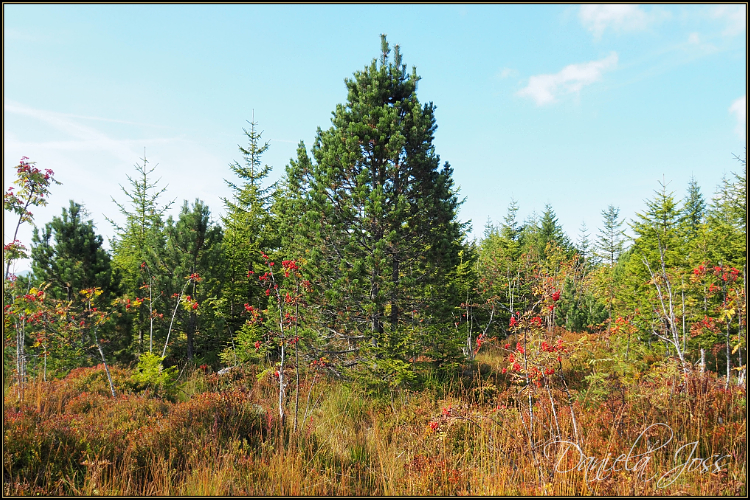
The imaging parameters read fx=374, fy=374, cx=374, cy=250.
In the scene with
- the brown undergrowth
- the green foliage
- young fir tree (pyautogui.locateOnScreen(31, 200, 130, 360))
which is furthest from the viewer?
young fir tree (pyautogui.locateOnScreen(31, 200, 130, 360))

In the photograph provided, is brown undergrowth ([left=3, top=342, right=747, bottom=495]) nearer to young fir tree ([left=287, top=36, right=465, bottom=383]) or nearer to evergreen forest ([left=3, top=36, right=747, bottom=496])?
evergreen forest ([left=3, top=36, right=747, bottom=496])

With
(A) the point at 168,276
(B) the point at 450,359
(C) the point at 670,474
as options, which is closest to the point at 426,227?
(B) the point at 450,359

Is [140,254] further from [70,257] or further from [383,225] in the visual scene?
[383,225]

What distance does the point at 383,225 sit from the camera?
26.1 ft

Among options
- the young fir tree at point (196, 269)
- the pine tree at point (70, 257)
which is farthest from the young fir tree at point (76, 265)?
the young fir tree at point (196, 269)

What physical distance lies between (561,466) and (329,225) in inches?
230

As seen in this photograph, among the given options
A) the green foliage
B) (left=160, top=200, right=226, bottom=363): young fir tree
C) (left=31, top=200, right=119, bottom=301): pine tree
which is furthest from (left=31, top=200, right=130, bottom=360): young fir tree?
the green foliage

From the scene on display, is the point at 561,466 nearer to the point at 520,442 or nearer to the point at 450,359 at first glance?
the point at 520,442

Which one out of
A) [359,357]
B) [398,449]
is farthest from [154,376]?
[398,449]

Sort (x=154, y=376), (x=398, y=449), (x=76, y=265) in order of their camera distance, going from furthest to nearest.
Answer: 1. (x=76, y=265)
2. (x=154, y=376)
3. (x=398, y=449)

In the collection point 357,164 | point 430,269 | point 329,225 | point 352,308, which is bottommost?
point 352,308

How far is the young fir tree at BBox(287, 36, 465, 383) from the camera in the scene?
7.68 metres

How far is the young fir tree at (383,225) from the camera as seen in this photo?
7.68 m

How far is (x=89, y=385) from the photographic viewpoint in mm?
7852
